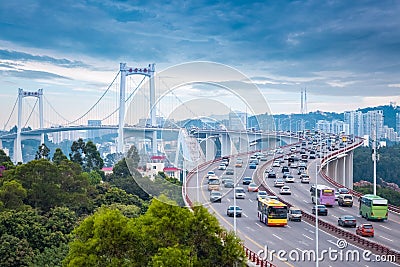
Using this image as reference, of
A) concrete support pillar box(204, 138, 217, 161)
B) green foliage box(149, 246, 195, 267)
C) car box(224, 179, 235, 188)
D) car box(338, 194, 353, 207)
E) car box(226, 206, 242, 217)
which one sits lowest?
car box(338, 194, 353, 207)

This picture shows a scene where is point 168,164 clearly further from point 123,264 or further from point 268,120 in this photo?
point 123,264

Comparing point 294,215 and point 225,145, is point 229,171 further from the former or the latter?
point 294,215

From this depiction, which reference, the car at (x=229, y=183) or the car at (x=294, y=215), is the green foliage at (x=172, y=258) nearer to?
the car at (x=229, y=183)

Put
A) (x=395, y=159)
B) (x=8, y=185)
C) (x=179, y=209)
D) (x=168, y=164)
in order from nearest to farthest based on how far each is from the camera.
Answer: (x=168, y=164)
(x=179, y=209)
(x=8, y=185)
(x=395, y=159)

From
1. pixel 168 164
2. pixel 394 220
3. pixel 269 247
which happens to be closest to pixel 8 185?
pixel 269 247

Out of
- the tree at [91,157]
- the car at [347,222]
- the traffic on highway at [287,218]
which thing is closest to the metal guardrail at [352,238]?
the traffic on highway at [287,218]

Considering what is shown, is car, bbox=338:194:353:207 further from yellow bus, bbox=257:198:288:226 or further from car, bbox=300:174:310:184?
car, bbox=300:174:310:184

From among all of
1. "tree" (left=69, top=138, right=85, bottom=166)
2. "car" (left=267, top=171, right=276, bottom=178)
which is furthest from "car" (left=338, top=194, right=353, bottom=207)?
"tree" (left=69, top=138, right=85, bottom=166)

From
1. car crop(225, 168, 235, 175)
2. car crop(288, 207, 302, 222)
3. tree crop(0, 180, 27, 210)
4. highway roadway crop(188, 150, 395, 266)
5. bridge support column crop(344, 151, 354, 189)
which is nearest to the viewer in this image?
car crop(225, 168, 235, 175)
